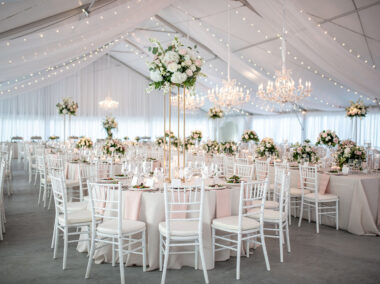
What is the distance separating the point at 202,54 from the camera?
44.1 ft

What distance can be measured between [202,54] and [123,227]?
1069 cm

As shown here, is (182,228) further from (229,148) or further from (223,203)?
(229,148)

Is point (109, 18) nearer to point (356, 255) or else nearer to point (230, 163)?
point (230, 163)

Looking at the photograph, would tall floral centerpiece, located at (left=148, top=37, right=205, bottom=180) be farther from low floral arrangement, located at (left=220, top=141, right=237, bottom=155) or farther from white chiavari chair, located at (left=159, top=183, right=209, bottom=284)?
low floral arrangement, located at (left=220, top=141, right=237, bottom=155)

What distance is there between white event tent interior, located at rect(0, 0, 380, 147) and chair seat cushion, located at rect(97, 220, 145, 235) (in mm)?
2542

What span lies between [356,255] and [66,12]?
5407mm

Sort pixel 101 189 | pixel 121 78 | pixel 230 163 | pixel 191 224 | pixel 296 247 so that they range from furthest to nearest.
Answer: pixel 121 78, pixel 230 163, pixel 296 247, pixel 101 189, pixel 191 224

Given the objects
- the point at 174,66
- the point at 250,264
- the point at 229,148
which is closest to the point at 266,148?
the point at 229,148

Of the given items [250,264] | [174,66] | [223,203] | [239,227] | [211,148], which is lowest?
[250,264]

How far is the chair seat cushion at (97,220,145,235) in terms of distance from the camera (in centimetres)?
368

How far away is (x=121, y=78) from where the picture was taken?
19.1 m

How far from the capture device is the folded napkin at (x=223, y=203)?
13.7 ft

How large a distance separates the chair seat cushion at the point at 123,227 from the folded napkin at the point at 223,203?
912 mm

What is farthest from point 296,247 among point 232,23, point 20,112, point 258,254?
point 20,112
